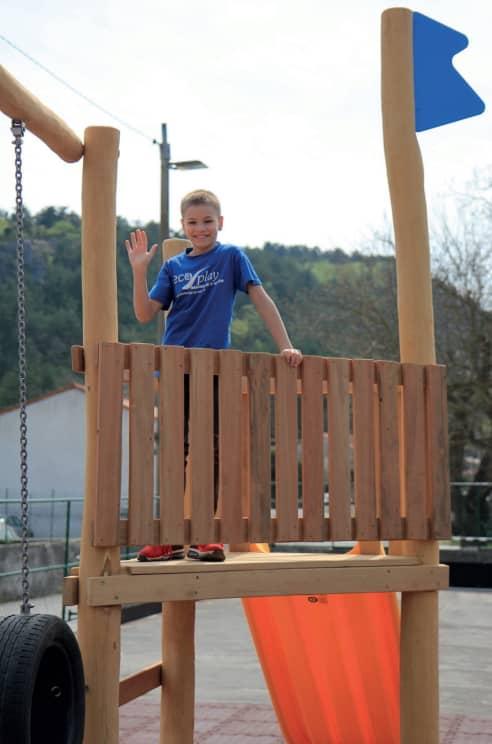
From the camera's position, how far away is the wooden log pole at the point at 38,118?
14.2 ft

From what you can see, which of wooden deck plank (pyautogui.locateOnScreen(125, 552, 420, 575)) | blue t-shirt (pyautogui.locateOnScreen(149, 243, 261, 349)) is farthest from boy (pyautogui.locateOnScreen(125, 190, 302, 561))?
wooden deck plank (pyautogui.locateOnScreen(125, 552, 420, 575))

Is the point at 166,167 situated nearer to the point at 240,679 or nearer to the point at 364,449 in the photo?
the point at 240,679

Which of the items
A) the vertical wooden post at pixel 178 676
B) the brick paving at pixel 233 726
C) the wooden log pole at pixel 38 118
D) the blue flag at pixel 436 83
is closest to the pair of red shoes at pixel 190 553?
the vertical wooden post at pixel 178 676

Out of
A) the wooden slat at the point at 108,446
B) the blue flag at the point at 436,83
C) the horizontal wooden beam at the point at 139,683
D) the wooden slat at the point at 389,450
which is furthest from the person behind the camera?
the blue flag at the point at 436,83

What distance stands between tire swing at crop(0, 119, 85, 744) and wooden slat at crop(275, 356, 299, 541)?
1.01 metres

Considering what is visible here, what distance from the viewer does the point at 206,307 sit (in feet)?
16.6

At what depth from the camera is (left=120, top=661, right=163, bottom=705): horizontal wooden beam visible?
213 inches

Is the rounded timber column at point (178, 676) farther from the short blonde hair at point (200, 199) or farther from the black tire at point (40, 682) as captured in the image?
the short blonde hair at point (200, 199)

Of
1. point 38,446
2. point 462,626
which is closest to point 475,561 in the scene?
point 462,626

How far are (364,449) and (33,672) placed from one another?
70.7 inches

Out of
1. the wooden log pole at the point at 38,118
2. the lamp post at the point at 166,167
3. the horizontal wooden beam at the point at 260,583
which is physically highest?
the lamp post at the point at 166,167

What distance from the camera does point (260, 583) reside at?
466cm

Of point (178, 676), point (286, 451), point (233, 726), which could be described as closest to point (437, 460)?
point (286, 451)

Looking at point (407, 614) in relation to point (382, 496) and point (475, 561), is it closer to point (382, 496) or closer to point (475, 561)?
point (382, 496)
